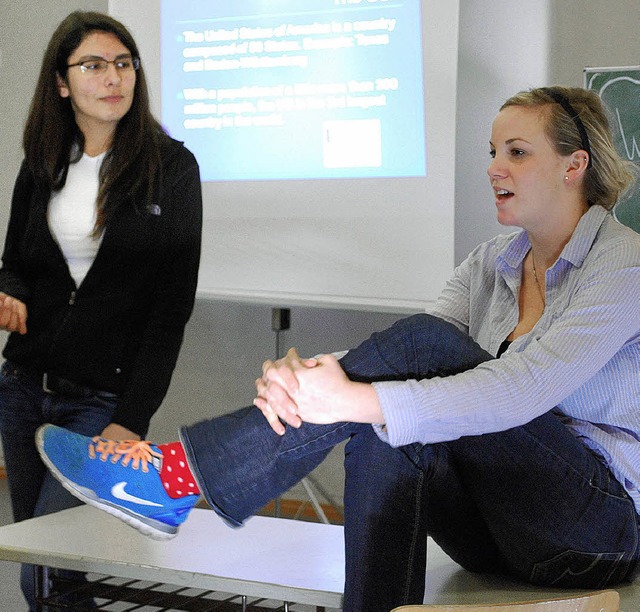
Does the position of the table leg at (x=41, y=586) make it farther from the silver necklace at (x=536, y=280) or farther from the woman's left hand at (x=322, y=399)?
the silver necklace at (x=536, y=280)

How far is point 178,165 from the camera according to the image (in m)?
2.09

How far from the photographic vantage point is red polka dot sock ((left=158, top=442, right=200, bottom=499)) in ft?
4.85

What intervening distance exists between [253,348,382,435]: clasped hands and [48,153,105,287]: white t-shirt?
812 mm

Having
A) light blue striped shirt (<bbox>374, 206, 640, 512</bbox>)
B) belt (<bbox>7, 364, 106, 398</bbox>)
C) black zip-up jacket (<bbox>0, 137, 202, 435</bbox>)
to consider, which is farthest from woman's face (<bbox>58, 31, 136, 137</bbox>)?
light blue striped shirt (<bbox>374, 206, 640, 512</bbox>)

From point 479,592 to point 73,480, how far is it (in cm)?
67

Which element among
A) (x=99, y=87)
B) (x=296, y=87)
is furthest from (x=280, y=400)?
(x=296, y=87)

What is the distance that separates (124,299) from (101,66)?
20.9 inches

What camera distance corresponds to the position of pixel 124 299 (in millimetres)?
2029

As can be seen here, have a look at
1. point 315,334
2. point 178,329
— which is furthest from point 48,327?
point 315,334

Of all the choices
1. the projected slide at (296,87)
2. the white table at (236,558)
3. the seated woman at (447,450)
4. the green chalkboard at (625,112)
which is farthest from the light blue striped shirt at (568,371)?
the projected slide at (296,87)

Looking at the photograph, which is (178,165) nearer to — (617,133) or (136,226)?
(136,226)

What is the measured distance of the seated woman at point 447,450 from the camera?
4.51 ft

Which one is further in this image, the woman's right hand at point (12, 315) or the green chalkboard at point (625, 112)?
the green chalkboard at point (625, 112)

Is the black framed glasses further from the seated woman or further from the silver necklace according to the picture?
the silver necklace
